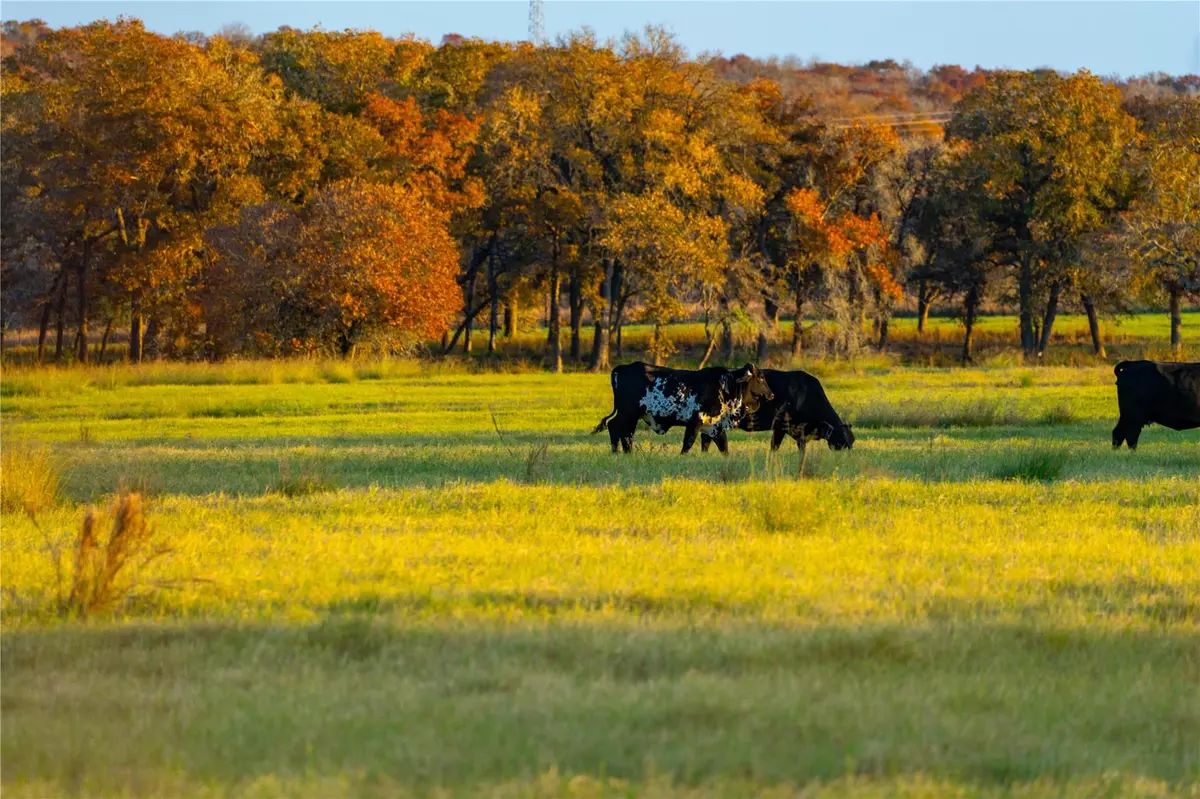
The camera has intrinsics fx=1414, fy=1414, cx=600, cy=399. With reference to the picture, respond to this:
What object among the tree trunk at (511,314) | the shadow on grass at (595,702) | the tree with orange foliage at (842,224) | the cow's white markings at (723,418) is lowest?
the shadow on grass at (595,702)

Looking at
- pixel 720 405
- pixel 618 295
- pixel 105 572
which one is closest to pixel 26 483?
pixel 105 572

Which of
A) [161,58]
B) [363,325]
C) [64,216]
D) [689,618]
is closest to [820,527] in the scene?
[689,618]

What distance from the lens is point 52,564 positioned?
9.25m

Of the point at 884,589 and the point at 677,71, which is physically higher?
the point at 677,71

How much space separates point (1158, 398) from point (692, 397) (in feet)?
Result: 22.1

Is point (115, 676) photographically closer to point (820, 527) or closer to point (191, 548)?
point (191, 548)

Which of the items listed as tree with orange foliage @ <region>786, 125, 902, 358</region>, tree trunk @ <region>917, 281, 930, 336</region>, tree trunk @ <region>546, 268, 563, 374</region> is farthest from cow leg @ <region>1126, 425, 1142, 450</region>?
tree trunk @ <region>917, 281, 930, 336</region>

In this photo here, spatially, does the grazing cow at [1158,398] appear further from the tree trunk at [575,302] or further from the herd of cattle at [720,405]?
the tree trunk at [575,302]

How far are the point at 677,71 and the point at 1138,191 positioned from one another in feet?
64.0

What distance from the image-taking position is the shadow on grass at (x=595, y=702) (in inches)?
218

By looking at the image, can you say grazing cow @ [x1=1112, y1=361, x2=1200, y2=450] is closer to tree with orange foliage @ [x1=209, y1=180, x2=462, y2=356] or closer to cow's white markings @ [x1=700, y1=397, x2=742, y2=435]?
cow's white markings @ [x1=700, y1=397, x2=742, y2=435]

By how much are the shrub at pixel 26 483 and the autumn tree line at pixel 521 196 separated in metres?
37.1

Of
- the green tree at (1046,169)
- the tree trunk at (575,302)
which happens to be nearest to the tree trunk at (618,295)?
the tree trunk at (575,302)

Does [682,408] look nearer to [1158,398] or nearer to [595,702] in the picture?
[1158,398]
